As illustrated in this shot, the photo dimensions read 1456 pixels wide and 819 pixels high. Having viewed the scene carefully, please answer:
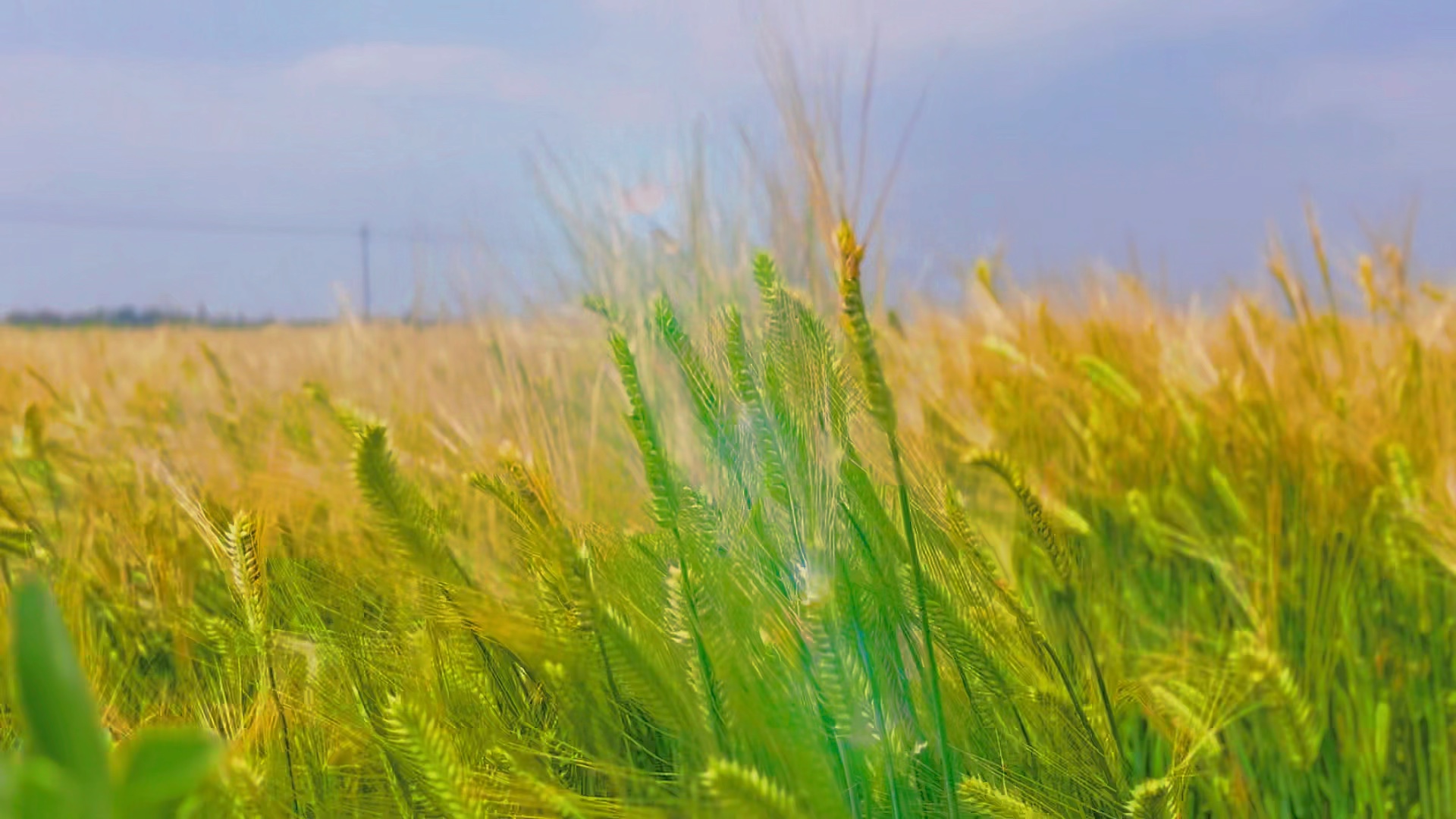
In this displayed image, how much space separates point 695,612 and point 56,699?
291 mm

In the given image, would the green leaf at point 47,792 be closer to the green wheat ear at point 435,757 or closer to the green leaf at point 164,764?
the green leaf at point 164,764

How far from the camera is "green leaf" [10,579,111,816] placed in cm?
16

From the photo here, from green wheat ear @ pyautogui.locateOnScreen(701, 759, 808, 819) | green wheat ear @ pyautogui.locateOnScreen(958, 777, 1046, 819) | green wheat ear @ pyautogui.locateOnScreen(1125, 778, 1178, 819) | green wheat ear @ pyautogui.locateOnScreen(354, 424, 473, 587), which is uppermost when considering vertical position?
green wheat ear @ pyautogui.locateOnScreen(354, 424, 473, 587)

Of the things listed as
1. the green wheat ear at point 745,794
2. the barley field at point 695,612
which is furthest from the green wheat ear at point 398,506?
the green wheat ear at point 745,794

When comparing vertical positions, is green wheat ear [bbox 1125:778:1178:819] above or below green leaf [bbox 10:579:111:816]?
below

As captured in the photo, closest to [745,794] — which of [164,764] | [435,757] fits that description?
[435,757]

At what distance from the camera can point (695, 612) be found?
44cm

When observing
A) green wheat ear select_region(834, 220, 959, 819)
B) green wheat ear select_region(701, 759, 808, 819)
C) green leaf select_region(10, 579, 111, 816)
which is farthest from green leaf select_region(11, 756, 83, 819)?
green wheat ear select_region(834, 220, 959, 819)

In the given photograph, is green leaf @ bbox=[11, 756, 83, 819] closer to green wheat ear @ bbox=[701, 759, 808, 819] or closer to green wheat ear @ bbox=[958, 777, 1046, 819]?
green wheat ear @ bbox=[701, 759, 808, 819]

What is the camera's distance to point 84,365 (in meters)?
2.63

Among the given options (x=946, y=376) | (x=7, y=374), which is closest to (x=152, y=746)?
(x=946, y=376)

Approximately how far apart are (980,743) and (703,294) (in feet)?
0.85

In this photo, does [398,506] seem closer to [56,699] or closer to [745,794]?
[745,794]

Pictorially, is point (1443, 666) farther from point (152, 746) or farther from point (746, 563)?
point (152, 746)
